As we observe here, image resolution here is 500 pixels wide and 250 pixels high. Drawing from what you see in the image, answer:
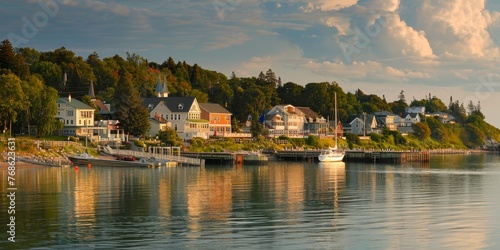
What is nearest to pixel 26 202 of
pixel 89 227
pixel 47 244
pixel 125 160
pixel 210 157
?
pixel 89 227

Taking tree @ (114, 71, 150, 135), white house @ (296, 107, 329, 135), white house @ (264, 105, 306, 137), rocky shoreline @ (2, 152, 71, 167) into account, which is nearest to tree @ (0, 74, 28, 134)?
rocky shoreline @ (2, 152, 71, 167)

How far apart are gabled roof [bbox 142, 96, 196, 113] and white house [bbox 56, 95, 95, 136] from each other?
19241mm

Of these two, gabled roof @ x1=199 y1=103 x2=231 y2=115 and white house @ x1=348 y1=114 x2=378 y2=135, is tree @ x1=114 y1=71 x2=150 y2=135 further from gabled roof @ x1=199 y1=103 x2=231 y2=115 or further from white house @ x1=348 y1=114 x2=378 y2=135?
white house @ x1=348 y1=114 x2=378 y2=135

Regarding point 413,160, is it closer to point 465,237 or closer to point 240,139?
point 240,139

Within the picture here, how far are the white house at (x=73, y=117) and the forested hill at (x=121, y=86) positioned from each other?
11.5ft

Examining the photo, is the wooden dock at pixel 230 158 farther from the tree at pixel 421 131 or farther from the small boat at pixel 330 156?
the tree at pixel 421 131

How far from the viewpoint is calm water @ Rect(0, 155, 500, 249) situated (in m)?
33.0

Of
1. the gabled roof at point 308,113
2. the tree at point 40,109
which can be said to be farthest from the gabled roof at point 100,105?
the gabled roof at point 308,113

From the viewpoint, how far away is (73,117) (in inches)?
4240

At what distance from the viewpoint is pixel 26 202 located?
45.4 meters

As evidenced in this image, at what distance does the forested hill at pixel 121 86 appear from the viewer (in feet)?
320

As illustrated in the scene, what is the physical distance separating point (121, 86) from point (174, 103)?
1445cm

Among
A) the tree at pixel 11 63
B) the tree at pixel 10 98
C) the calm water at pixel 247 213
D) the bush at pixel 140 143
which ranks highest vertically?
the tree at pixel 11 63

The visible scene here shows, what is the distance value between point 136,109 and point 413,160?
45691mm
